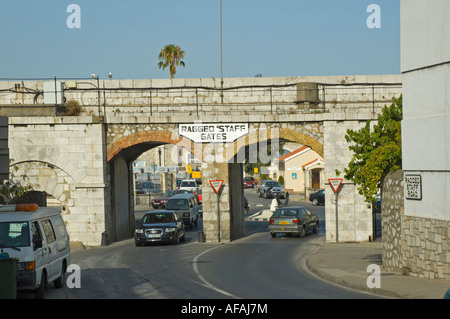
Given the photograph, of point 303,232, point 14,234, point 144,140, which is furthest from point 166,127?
point 14,234

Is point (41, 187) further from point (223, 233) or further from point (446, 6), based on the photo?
point (446, 6)

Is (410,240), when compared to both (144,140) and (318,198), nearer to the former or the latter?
(144,140)

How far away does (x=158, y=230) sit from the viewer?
29953mm

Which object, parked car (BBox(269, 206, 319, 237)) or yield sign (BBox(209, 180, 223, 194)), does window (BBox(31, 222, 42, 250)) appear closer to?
yield sign (BBox(209, 180, 223, 194))

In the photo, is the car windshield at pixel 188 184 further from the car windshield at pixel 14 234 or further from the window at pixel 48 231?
the car windshield at pixel 14 234

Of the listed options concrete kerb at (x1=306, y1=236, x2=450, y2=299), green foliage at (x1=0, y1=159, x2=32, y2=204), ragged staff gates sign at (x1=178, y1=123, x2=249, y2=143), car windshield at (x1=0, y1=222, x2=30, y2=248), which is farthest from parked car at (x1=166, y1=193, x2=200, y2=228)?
car windshield at (x1=0, y1=222, x2=30, y2=248)

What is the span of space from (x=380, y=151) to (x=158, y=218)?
12578 millimetres

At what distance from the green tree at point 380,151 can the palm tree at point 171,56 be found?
4822cm

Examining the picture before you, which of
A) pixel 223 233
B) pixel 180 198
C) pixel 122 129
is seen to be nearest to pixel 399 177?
pixel 223 233

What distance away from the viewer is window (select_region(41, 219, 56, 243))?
57.7 ft

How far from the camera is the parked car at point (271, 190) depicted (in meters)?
68.1

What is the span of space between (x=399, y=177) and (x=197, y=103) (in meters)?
14.4

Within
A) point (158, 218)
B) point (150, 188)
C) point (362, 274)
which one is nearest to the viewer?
point (362, 274)
